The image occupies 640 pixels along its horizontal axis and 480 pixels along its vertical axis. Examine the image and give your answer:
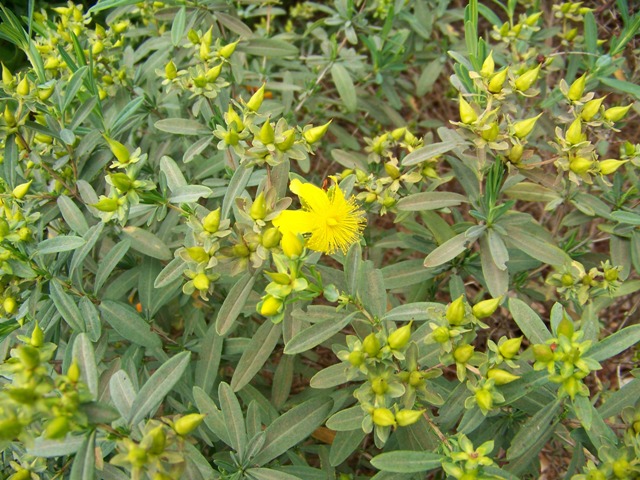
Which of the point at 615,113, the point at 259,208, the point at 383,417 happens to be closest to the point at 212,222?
the point at 259,208

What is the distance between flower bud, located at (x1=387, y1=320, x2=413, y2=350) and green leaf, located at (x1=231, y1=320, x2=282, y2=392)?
0.43 meters

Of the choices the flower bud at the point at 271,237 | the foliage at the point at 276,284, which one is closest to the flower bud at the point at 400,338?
the foliage at the point at 276,284

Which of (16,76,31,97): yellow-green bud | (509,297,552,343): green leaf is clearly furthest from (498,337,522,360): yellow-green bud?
(16,76,31,97): yellow-green bud

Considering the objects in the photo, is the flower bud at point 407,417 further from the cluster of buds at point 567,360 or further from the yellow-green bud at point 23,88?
the yellow-green bud at point 23,88

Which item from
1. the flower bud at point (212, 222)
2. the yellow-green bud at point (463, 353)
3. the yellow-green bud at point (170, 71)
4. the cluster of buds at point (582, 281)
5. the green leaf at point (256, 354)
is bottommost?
the green leaf at point (256, 354)

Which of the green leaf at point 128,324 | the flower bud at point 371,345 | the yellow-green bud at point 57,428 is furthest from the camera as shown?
the green leaf at point 128,324

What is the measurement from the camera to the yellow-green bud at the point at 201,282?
120cm

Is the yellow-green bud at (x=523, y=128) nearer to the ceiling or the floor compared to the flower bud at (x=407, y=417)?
nearer to the ceiling

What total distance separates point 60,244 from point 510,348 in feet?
3.63

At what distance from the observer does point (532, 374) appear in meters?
1.22

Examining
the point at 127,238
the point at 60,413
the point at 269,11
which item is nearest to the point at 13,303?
the point at 127,238

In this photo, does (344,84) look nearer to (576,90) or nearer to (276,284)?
(576,90)

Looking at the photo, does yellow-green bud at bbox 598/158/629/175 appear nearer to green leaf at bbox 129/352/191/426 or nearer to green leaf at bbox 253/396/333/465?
Result: green leaf at bbox 253/396/333/465

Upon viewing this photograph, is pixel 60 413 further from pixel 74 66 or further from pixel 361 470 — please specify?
pixel 361 470
